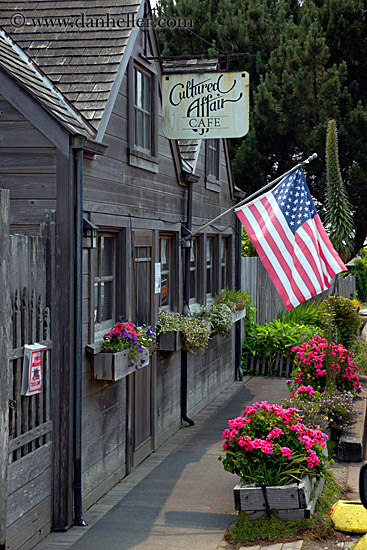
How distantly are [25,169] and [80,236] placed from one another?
86cm

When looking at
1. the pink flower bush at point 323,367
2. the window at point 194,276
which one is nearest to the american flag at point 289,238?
the pink flower bush at point 323,367

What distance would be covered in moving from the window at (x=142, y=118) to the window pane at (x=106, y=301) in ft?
5.40

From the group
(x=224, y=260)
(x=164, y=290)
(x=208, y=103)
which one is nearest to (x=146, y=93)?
(x=208, y=103)

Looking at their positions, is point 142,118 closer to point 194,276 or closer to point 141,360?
point 141,360

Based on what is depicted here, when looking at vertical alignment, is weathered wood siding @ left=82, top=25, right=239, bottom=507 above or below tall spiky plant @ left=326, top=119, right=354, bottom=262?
below

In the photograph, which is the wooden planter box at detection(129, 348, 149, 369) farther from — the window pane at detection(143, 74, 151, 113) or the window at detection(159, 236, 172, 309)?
the window pane at detection(143, 74, 151, 113)

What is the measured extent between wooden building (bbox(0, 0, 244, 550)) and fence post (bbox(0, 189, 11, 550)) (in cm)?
8

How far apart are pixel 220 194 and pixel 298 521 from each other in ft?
30.4

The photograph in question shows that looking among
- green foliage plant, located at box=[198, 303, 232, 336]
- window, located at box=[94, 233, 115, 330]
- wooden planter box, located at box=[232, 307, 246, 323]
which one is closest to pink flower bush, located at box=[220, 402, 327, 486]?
window, located at box=[94, 233, 115, 330]

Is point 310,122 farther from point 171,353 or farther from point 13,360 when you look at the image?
point 13,360

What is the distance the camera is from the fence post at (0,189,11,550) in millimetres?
6180

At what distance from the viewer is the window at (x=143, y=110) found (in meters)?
10.1

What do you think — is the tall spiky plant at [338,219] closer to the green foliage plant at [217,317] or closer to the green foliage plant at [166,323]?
the green foliage plant at [217,317]

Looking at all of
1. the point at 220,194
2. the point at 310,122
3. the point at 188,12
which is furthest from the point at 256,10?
the point at 220,194
